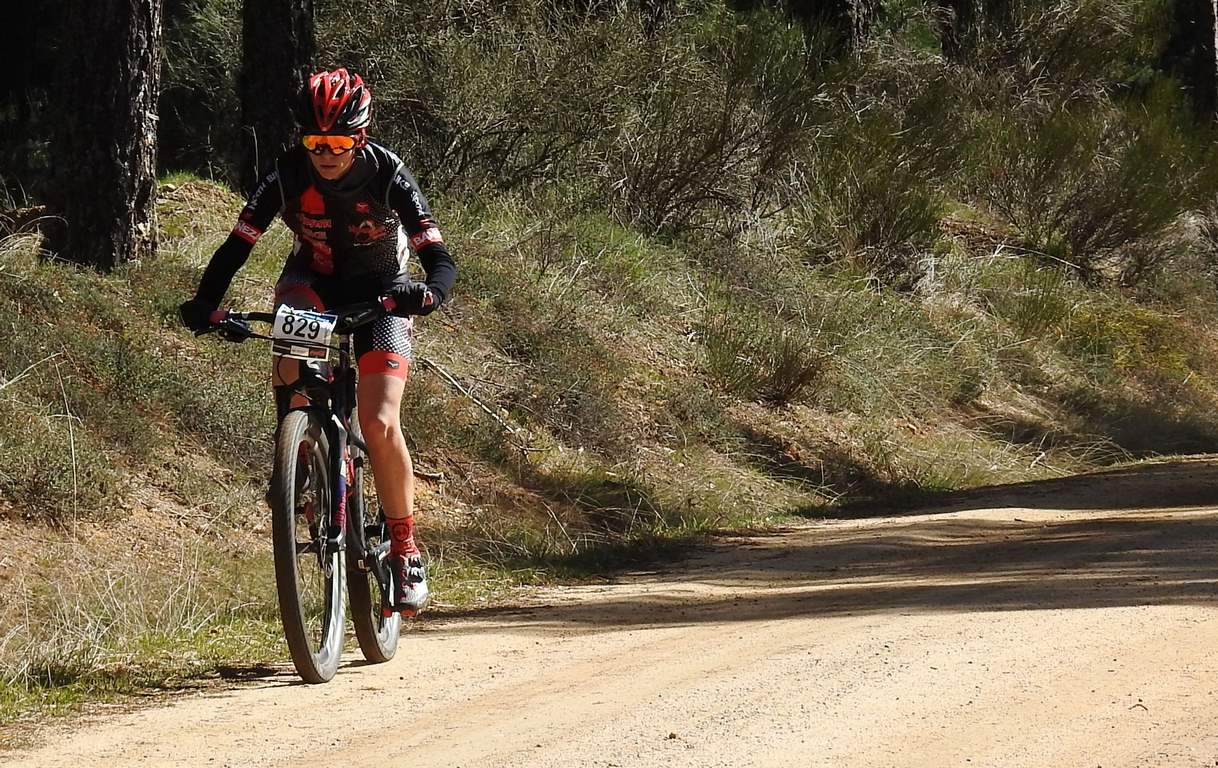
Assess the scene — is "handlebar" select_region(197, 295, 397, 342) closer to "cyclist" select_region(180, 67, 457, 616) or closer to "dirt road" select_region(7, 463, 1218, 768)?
"cyclist" select_region(180, 67, 457, 616)

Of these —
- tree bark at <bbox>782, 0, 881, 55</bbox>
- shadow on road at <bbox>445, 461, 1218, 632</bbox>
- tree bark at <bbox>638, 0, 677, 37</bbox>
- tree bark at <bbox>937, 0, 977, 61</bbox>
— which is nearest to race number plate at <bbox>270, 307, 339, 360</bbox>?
shadow on road at <bbox>445, 461, 1218, 632</bbox>

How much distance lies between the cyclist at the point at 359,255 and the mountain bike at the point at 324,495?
3.3 inches

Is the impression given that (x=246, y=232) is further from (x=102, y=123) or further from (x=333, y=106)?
(x=102, y=123)

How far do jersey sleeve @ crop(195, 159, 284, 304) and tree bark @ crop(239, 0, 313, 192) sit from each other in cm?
624

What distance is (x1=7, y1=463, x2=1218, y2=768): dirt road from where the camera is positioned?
4699mm

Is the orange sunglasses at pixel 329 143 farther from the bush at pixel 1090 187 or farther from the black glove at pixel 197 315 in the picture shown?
the bush at pixel 1090 187

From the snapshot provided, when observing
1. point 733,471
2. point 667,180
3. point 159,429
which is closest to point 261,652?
point 159,429

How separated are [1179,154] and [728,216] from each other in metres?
7.20

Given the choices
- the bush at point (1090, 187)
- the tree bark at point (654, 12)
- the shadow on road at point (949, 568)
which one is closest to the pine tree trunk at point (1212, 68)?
the bush at point (1090, 187)

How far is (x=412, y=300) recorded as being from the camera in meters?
5.52

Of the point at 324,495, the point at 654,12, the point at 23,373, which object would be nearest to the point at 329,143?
the point at 324,495

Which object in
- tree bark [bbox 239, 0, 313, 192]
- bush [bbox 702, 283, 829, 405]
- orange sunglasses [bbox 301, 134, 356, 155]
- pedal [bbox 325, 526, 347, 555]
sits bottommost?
bush [bbox 702, 283, 829, 405]

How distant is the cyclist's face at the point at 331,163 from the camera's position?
18.5ft

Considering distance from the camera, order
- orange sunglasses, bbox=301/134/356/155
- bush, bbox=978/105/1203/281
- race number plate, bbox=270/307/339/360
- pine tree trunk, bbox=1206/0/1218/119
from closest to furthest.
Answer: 1. race number plate, bbox=270/307/339/360
2. orange sunglasses, bbox=301/134/356/155
3. bush, bbox=978/105/1203/281
4. pine tree trunk, bbox=1206/0/1218/119
